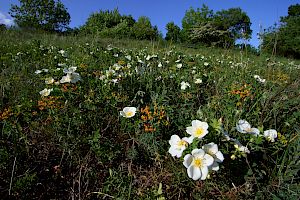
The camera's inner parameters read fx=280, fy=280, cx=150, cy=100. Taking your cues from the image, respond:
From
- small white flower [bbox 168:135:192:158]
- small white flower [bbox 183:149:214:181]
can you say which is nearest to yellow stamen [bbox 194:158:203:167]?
small white flower [bbox 183:149:214:181]

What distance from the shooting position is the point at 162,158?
1736mm

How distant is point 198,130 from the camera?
1.44m

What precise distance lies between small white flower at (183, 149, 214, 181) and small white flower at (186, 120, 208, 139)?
0.40 feet

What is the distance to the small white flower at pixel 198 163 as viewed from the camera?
1.26 metres

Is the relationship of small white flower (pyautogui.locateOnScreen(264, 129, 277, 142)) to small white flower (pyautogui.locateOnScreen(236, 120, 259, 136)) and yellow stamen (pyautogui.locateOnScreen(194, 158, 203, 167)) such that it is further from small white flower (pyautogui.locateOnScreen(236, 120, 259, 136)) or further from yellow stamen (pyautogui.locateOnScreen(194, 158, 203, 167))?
yellow stamen (pyautogui.locateOnScreen(194, 158, 203, 167))

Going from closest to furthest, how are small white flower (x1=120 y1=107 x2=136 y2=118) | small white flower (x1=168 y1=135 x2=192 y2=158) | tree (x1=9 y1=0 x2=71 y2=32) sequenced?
1. small white flower (x1=168 y1=135 x2=192 y2=158)
2. small white flower (x1=120 y1=107 x2=136 y2=118)
3. tree (x1=9 y1=0 x2=71 y2=32)

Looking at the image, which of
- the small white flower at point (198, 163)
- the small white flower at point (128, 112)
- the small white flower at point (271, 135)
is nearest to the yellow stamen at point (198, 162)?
the small white flower at point (198, 163)

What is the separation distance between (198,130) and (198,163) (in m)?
0.21

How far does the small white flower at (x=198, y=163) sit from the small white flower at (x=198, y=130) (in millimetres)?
123

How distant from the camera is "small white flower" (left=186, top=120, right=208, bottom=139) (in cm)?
139

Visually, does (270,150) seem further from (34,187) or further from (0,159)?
(0,159)

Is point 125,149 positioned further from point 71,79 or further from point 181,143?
point 71,79

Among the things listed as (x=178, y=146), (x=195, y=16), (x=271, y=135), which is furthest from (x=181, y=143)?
(x=195, y=16)

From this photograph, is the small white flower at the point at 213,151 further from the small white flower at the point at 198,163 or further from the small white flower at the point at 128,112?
the small white flower at the point at 128,112
